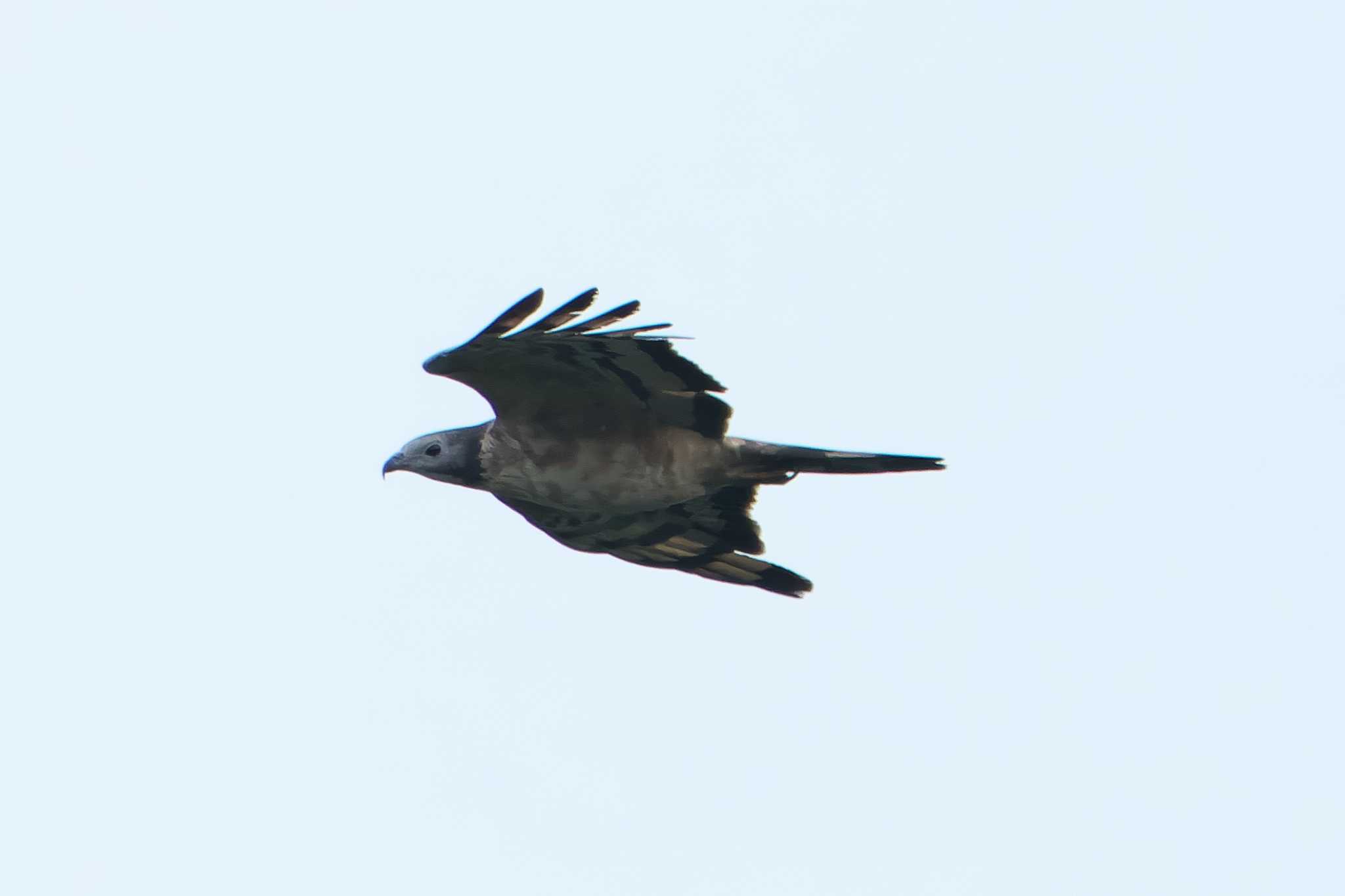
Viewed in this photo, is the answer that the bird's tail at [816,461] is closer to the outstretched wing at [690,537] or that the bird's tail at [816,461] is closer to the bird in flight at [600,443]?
the bird in flight at [600,443]

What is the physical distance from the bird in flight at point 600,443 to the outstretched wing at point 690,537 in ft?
0.04

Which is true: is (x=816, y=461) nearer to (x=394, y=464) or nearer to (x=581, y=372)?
(x=581, y=372)

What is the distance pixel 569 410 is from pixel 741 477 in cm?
118

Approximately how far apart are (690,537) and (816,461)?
1578 mm

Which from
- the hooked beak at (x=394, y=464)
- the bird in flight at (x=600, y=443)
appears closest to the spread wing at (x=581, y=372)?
the bird in flight at (x=600, y=443)

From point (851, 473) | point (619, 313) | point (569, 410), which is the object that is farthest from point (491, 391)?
point (851, 473)

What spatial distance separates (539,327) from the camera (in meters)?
10.9

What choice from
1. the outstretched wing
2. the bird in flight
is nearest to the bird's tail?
the bird in flight

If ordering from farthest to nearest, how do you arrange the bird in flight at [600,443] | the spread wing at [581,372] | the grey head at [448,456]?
the grey head at [448,456]
the bird in flight at [600,443]
the spread wing at [581,372]

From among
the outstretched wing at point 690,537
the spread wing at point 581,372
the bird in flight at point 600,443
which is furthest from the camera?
the outstretched wing at point 690,537

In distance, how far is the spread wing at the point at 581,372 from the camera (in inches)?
426

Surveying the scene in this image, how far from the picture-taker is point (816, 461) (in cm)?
1155

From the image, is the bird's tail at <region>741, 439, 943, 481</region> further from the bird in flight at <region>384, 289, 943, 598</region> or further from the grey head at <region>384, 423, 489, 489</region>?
the grey head at <region>384, 423, 489, 489</region>

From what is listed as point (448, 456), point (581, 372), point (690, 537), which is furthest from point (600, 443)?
point (690, 537)
